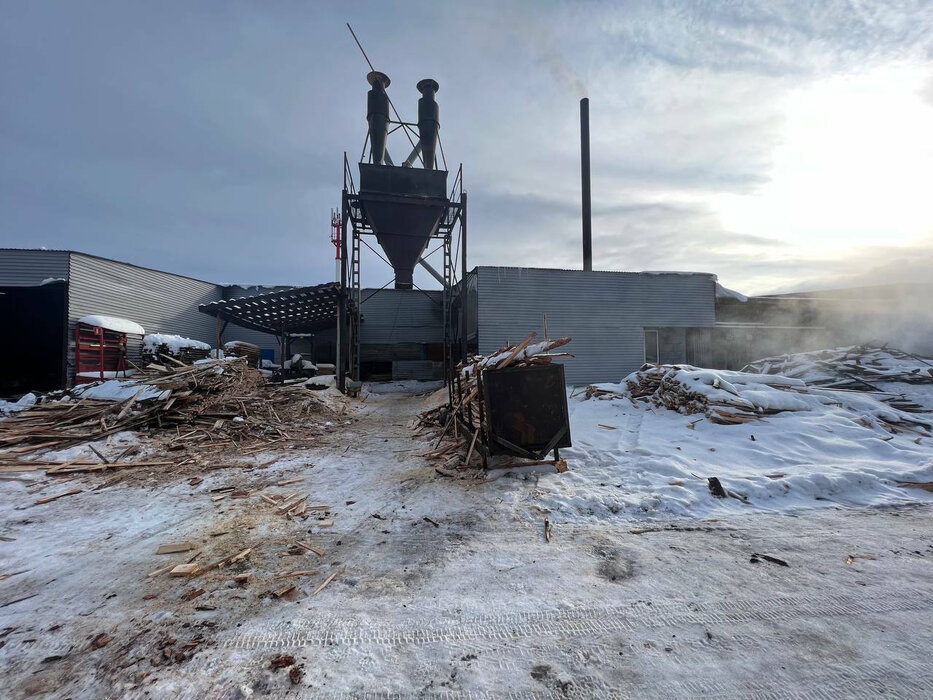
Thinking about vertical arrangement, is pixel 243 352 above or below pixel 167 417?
above

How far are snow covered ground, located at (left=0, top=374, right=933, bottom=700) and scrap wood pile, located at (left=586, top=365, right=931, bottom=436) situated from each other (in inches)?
101

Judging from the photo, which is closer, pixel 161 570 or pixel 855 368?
pixel 161 570

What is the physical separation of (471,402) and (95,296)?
21494 millimetres

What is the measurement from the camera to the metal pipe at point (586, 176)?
71.0ft

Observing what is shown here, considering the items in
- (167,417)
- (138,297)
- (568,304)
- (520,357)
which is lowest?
(167,417)

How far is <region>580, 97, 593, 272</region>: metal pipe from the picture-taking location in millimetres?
21641

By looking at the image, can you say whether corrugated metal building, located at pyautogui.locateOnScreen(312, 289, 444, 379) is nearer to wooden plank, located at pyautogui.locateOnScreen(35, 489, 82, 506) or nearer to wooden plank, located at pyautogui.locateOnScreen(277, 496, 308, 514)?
wooden plank, located at pyautogui.locateOnScreen(35, 489, 82, 506)

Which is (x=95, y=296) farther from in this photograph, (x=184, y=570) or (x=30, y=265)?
(x=184, y=570)

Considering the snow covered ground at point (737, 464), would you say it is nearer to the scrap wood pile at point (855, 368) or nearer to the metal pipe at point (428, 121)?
the scrap wood pile at point (855, 368)

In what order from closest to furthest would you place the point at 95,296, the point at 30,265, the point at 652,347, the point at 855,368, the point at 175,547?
the point at 175,547 → the point at 855,368 → the point at 30,265 → the point at 652,347 → the point at 95,296

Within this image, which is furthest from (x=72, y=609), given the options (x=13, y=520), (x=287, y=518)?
(x=13, y=520)

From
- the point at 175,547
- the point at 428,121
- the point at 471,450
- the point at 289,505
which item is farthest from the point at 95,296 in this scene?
the point at 471,450

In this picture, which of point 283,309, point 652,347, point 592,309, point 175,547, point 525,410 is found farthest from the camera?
point 283,309

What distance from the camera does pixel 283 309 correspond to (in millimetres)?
18203
